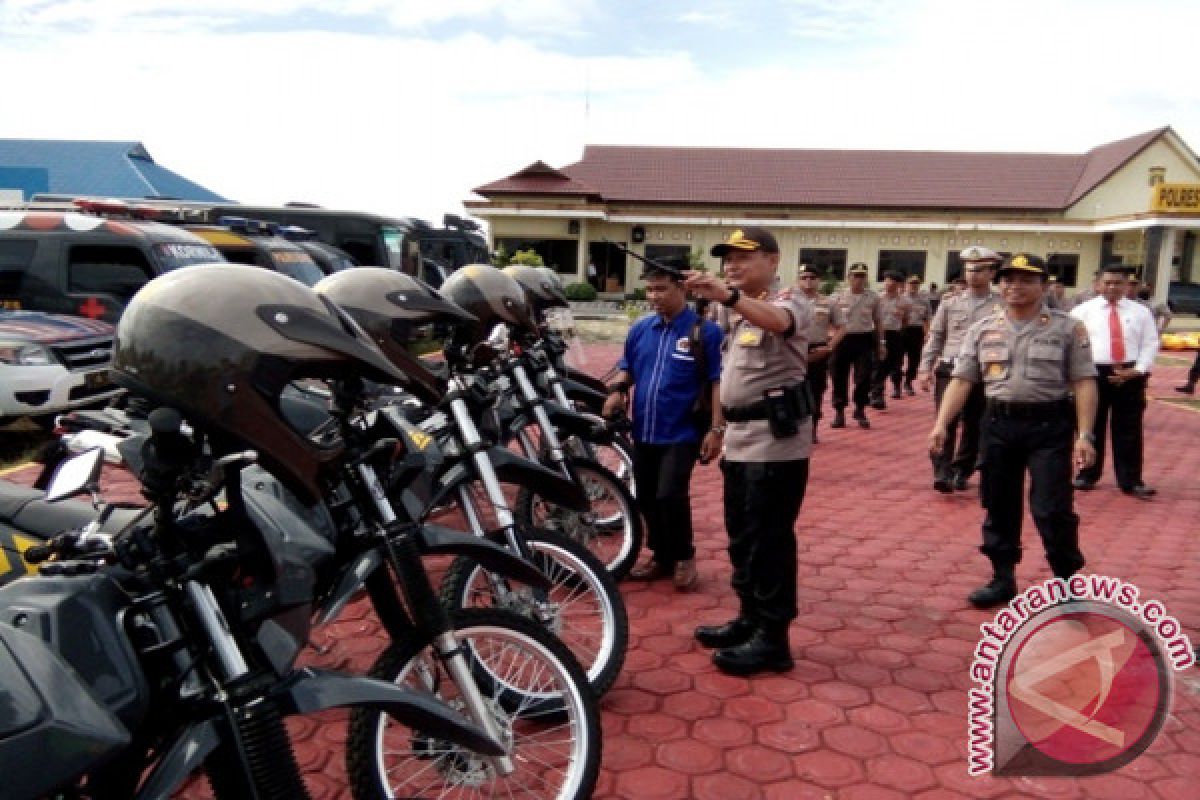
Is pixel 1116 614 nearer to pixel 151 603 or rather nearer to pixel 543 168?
pixel 151 603

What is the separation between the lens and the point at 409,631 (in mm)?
2262

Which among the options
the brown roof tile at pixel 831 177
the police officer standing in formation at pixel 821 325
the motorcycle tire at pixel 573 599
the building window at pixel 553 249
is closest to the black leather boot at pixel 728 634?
the motorcycle tire at pixel 573 599

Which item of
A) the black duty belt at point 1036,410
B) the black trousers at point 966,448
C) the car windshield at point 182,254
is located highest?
the car windshield at point 182,254

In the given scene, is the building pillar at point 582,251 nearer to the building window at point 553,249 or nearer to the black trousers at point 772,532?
the building window at point 553,249

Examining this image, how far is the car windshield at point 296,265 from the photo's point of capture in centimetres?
1103

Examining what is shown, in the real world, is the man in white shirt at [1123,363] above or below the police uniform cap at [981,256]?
below

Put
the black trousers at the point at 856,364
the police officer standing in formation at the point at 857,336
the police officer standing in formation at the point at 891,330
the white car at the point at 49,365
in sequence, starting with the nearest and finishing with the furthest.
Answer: the white car at the point at 49,365, the black trousers at the point at 856,364, the police officer standing in formation at the point at 857,336, the police officer standing in formation at the point at 891,330

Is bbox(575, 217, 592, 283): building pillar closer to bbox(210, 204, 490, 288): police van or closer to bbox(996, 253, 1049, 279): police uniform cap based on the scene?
bbox(210, 204, 490, 288): police van

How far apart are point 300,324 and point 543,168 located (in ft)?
102

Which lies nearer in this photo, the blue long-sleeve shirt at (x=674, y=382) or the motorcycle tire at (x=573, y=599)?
the motorcycle tire at (x=573, y=599)

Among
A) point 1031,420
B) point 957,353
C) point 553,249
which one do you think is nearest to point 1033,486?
point 1031,420

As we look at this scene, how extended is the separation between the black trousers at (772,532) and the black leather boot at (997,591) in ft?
4.44

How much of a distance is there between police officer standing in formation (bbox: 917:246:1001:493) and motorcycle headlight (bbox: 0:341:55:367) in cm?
712

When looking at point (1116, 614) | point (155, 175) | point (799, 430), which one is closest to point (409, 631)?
point (799, 430)
